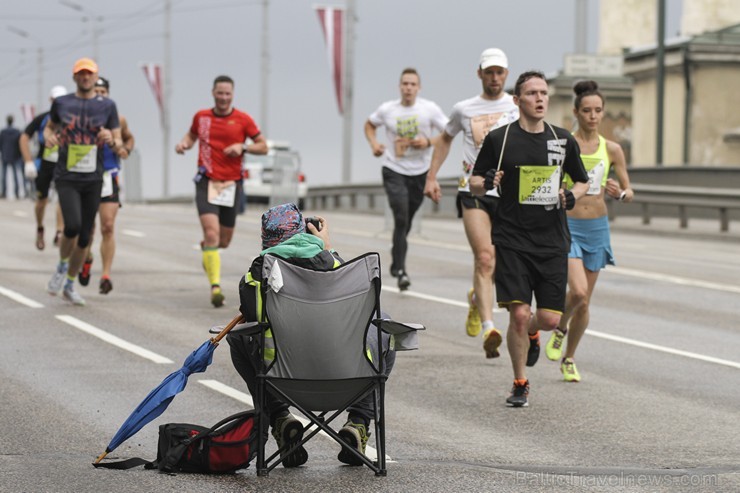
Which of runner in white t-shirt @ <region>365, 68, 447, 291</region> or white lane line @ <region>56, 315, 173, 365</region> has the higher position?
runner in white t-shirt @ <region>365, 68, 447, 291</region>

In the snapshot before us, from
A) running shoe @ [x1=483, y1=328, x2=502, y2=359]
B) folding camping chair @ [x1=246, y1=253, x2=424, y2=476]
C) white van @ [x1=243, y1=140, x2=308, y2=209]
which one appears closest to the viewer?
folding camping chair @ [x1=246, y1=253, x2=424, y2=476]

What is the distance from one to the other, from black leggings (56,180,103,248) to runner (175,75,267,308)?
1.06m

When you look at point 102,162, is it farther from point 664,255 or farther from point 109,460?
point 664,255

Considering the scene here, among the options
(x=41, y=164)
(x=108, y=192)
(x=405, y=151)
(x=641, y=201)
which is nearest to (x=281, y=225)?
(x=108, y=192)

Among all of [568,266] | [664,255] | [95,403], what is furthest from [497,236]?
[664,255]

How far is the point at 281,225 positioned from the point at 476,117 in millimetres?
5249

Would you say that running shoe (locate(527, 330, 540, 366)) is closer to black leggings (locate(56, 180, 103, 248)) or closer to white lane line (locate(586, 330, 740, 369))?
white lane line (locate(586, 330, 740, 369))

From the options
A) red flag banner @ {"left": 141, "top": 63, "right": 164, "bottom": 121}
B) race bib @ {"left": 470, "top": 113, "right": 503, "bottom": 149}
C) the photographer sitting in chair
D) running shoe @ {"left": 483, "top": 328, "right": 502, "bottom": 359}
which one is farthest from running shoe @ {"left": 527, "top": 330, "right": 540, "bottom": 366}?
red flag banner @ {"left": 141, "top": 63, "right": 164, "bottom": 121}

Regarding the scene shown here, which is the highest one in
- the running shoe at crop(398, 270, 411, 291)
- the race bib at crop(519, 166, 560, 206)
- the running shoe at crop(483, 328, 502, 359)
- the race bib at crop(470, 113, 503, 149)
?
the race bib at crop(470, 113, 503, 149)

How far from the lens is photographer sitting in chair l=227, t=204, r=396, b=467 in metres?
7.91

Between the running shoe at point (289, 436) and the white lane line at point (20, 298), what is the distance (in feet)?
27.7

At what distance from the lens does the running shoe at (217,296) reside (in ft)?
52.4

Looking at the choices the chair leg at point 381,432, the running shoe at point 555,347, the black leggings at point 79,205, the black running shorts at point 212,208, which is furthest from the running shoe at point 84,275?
the chair leg at point 381,432

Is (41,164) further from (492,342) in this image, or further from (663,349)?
(492,342)
